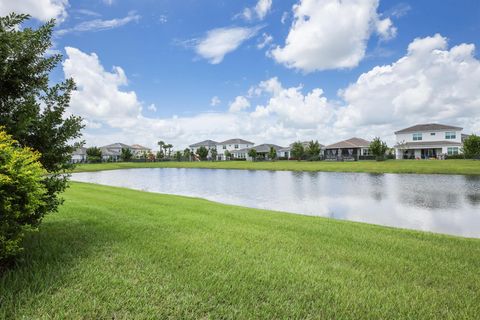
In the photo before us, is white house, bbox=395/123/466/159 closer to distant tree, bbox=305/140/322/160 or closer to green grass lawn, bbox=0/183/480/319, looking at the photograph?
distant tree, bbox=305/140/322/160

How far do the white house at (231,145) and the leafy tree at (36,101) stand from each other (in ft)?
288

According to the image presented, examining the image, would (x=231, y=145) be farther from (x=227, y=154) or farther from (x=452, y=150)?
(x=452, y=150)

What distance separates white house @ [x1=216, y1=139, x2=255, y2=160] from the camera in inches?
3749

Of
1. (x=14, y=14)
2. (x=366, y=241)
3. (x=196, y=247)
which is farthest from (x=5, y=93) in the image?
(x=366, y=241)

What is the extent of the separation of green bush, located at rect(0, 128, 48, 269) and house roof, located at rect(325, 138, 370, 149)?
224 ft

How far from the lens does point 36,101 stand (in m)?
5.15

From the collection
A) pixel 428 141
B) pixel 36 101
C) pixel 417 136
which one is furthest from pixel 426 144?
pixel 36 101

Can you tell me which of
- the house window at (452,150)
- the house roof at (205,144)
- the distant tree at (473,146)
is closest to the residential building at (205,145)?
the house roof at (205,144)

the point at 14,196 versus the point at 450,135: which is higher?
the point at 450,135

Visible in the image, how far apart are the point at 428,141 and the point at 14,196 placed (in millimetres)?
66370

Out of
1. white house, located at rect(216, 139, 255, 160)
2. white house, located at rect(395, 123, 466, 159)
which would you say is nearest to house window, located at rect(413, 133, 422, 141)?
white house, located at rect(395, 123, 466, 159)

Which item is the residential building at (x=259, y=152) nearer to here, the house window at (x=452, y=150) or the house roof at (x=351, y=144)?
the house roof at (x=351, y=144)

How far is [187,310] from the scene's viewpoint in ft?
10.4

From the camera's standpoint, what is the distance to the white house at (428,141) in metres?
52.3
